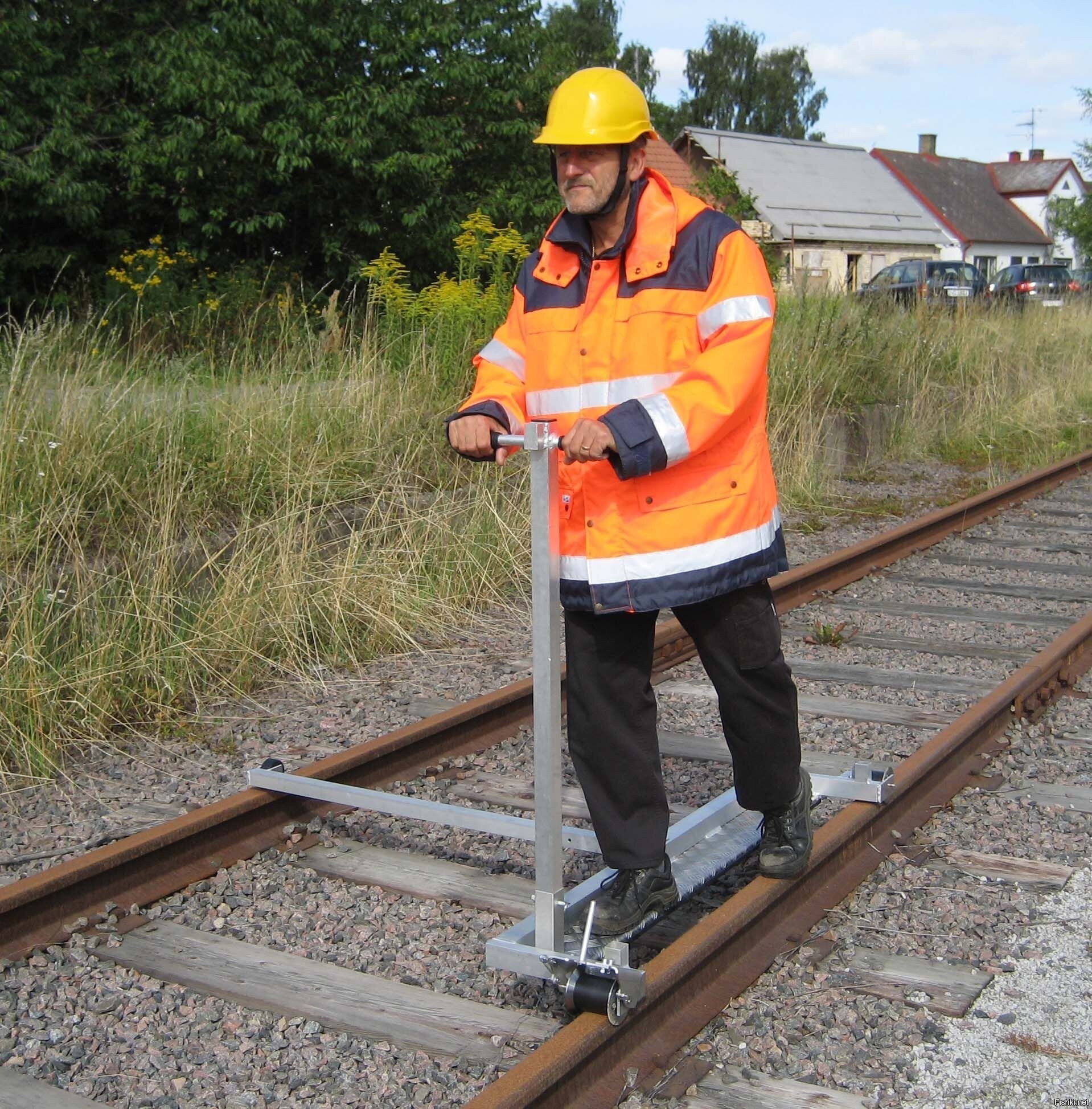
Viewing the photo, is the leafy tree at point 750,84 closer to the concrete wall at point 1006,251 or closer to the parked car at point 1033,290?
the concrete wall at point 1006,251

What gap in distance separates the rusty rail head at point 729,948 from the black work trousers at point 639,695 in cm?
27

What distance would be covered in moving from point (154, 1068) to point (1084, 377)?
15185 mm

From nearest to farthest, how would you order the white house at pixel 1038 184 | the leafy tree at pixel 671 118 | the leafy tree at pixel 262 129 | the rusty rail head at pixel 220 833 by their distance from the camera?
the rusty rail head at pixel 220 833, the leafy tree at pixel 262 129, the leafy tree at pixel 671 118, the white house at pixel 1038 184

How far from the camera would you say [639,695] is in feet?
9.97

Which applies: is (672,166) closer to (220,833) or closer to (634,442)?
(220,833)

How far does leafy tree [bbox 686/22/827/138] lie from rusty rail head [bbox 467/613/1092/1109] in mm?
75820

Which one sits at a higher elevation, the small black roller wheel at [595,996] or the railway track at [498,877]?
the small black roller wheel at [595,996]

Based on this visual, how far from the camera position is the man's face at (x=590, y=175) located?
2.78 metres

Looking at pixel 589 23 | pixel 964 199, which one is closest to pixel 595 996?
pixel 589 23

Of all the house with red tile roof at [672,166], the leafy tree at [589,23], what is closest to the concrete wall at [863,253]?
the house with red tile roof at [672,166]

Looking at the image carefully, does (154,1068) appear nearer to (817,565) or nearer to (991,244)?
(817,565)

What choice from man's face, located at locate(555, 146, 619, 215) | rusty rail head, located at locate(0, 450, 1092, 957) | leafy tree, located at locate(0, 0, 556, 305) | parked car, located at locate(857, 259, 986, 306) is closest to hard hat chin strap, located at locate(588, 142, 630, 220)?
man's face, located at locate(555, 146, 619, 215)

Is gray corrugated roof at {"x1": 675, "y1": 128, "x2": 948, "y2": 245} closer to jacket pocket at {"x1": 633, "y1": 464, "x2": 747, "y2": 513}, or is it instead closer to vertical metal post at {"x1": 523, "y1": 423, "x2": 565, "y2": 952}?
jacket pocket at {"x1": 633, "y1": 464, "x2": 747, "y2": 513}

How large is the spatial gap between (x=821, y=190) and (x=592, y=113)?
52.6 meters
